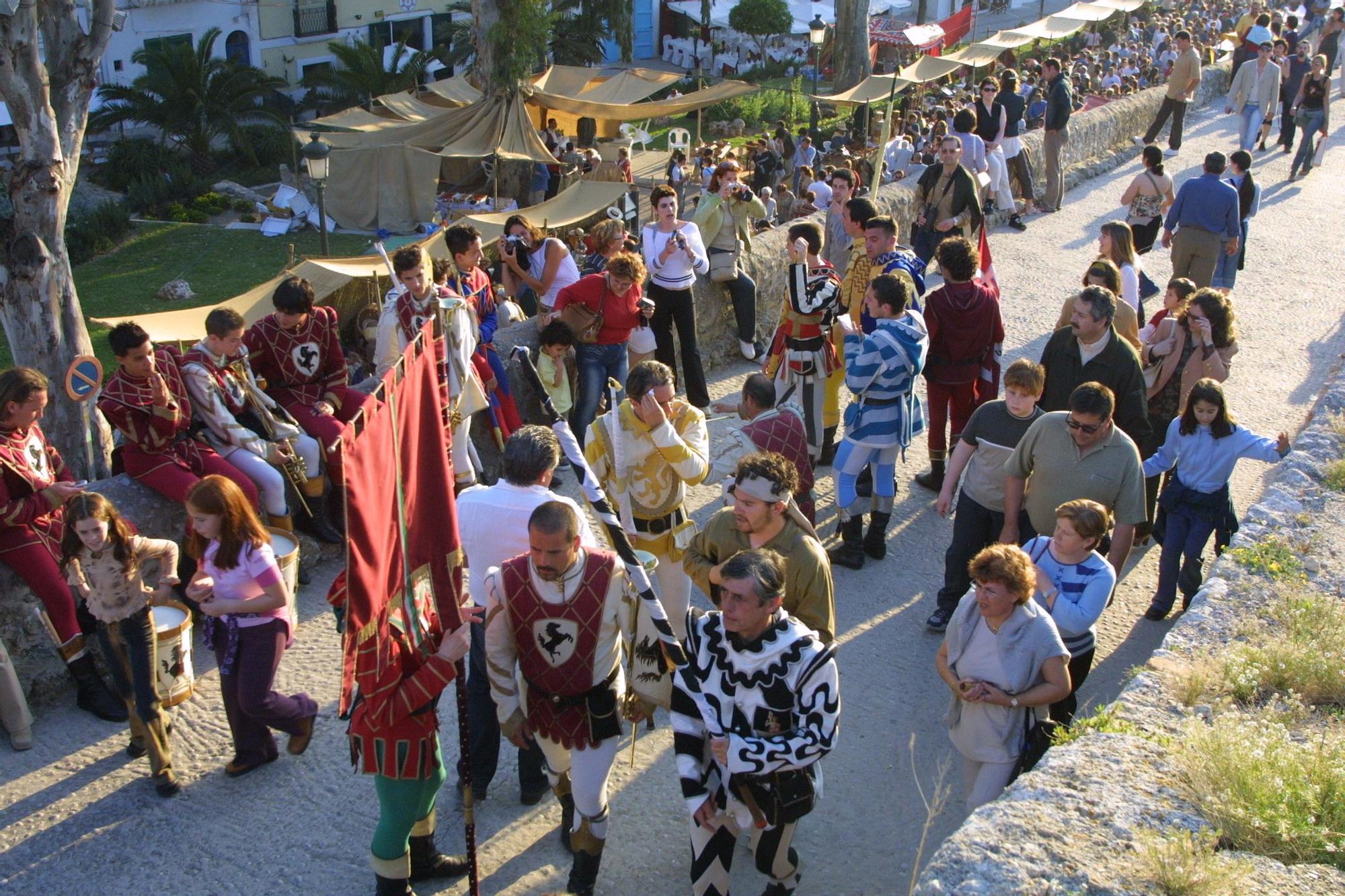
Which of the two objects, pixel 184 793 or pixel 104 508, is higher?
pixel 104 508

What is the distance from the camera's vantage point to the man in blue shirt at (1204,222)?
413 inches

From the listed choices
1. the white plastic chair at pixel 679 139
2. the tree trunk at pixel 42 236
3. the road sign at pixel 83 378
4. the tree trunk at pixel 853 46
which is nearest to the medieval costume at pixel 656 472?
the road sign at pixel 83 378

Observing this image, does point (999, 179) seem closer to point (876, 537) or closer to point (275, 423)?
point (876, 537)

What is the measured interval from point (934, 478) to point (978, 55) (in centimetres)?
2367

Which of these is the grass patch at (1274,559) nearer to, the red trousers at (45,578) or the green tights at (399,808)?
the green tights at (399,808)

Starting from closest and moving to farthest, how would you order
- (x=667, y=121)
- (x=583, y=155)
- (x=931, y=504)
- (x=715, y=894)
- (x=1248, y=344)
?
(x=715, y=894) → (x=931, y=504) → (x=1248, y=344) → (x=583, y=155) → (x=667, y=121)

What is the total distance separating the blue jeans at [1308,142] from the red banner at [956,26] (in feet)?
65.0

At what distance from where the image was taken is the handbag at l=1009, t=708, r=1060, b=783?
4.70m

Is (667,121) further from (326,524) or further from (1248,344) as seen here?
(326,524)

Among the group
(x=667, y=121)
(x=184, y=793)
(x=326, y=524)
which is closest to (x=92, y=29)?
(x=326, y=524)

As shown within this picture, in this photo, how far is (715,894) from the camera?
169 inches

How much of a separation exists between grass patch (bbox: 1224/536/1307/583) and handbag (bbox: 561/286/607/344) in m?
4.02

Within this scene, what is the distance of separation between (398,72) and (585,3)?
7271 millimetres

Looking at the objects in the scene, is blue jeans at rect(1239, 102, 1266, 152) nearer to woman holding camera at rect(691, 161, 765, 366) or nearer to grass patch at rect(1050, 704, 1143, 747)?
woman holding camera at rect(691, 161, 765, 366)
